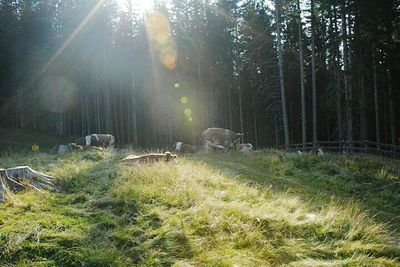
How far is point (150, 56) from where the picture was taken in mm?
40188

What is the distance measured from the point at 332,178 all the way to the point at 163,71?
29.5 metres

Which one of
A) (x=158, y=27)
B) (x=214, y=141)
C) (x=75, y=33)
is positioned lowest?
(x=214, y=141)

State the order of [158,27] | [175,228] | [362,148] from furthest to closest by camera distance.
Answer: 1. [158,27]
2. [362,148]
3. [175,228]

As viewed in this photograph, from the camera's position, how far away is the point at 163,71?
1593 inches

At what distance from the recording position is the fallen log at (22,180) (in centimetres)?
759

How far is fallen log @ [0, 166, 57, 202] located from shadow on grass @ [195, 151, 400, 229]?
514cm

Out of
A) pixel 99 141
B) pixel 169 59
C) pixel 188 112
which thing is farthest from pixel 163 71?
pixel 99 141

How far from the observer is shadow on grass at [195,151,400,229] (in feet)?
33.5

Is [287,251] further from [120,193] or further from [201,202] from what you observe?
[120,193]

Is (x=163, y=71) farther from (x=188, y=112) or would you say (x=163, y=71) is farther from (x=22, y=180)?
(x=22, y=180)

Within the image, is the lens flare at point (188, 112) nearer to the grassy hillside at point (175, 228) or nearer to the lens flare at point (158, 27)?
the lens flare at point (158, 27)

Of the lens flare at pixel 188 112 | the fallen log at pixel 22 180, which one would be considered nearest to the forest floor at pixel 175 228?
the fallen log at pixel 22 180

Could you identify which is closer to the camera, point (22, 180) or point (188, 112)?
point (22, 180)

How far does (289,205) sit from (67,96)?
1631 inches
